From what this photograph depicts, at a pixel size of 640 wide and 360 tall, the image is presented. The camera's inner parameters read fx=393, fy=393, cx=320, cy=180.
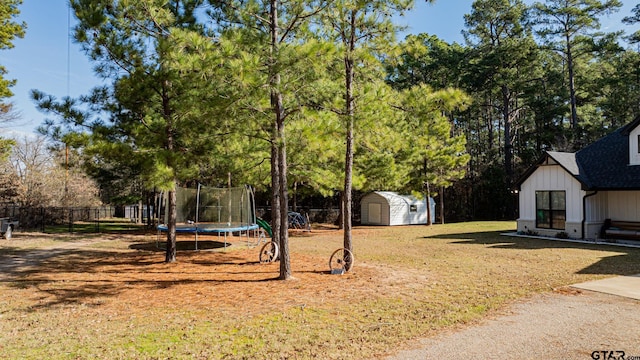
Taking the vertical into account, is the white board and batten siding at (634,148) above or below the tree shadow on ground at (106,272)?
above

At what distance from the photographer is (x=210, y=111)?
8430 millimetres

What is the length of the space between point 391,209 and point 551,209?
10.6 m

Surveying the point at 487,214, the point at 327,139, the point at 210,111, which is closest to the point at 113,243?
the point at 210,111

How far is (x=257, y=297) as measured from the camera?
24.2 ft

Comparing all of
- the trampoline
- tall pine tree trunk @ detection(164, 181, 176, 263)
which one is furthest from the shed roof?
tall pine tree trunk @ detection(164, 181, 176, 263)

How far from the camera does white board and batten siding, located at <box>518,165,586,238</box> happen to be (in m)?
15.7

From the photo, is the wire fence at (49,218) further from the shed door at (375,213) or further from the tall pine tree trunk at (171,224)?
the shed door at (375,213)

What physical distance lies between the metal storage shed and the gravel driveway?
1947 centimetres

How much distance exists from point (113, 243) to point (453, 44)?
3548cm

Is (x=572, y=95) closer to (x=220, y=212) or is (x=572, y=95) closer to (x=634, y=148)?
(x=634, y=148)

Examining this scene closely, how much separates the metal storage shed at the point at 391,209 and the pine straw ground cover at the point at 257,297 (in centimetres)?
1227

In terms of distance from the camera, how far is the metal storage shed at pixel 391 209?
85.7ft

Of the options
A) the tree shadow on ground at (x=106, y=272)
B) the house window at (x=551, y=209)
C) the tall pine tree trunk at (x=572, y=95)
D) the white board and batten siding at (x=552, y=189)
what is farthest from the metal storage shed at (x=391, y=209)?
the tree shadow on ground at (x=106, y=272)

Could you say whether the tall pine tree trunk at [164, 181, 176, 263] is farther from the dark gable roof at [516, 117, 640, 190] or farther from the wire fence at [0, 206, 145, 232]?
the dark gable roof at [516, 117, 640, 190]
